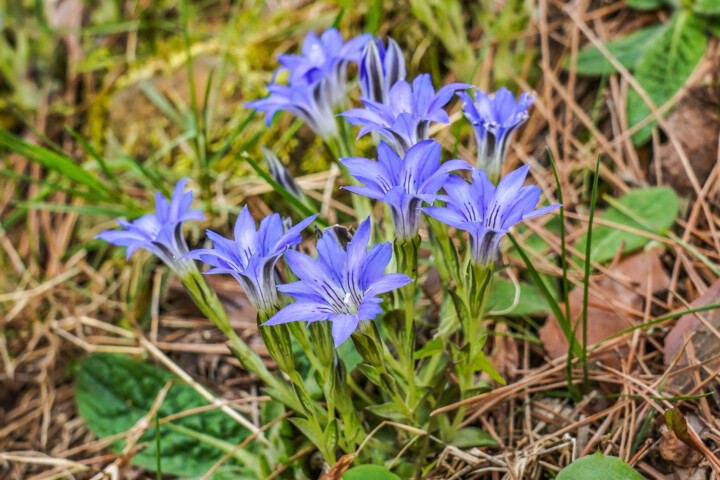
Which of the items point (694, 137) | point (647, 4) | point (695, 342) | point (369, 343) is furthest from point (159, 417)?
point (647, 4)

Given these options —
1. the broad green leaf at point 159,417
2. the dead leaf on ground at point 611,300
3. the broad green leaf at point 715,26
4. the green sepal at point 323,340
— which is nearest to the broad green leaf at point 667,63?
Answer: the broad green leaf at point 715,26

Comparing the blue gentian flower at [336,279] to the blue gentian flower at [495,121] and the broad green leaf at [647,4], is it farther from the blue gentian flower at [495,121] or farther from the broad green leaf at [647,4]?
the broad green leaf at [647,4]

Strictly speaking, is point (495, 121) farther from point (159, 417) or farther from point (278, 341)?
point (159, 417)

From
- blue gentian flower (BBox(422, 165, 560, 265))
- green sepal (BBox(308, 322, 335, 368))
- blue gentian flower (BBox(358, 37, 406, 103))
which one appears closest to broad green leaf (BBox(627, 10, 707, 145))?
blue gentian flower (BBox(358, 37, 406, 103))

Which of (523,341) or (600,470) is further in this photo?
(523,341)

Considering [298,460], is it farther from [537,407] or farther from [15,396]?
[15,396]

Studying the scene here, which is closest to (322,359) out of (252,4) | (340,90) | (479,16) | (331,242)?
(331,242)

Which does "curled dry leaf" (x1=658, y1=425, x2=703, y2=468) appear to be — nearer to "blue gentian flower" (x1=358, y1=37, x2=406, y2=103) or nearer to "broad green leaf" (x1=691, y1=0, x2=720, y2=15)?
"blue gentian flower" (x1=358, y1=37, x2=406, y2=103)
